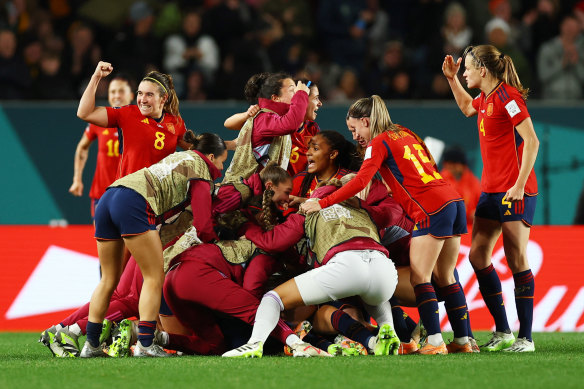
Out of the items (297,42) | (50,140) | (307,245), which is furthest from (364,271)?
(297,42)

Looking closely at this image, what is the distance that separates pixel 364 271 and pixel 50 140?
5694 millimetres

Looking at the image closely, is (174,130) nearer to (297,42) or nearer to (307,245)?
(307,245)

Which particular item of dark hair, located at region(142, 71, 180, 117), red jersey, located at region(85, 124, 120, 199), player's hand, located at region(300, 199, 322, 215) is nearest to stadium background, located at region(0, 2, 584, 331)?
red jersey, located at region(85, 124, 120, 199)

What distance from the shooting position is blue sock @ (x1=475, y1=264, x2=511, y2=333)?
22.4ft

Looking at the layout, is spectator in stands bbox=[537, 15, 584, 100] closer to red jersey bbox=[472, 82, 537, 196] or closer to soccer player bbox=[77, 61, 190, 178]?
red jersey bbox=[472, 82, 537, 196]

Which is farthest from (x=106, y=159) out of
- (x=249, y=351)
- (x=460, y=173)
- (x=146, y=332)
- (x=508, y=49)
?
(x=508, y=49)

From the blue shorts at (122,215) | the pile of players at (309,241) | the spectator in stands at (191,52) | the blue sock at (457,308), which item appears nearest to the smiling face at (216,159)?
the pile of players at (309,241)

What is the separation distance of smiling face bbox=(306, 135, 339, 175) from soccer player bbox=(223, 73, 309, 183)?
260 mm

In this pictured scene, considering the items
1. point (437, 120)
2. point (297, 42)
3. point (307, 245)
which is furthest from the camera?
point (297, 42)

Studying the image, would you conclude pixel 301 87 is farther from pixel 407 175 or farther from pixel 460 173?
pixel 460 173

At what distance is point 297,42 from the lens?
41.9 ft

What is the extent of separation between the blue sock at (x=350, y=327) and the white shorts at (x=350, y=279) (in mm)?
288

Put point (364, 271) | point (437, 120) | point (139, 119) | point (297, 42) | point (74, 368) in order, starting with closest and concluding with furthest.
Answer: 1. point (74, 368)
2. point (364, 271)
3. point (139, 119)
4. point (437, 120)
5. point (297, 42)

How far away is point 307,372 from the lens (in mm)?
5270
